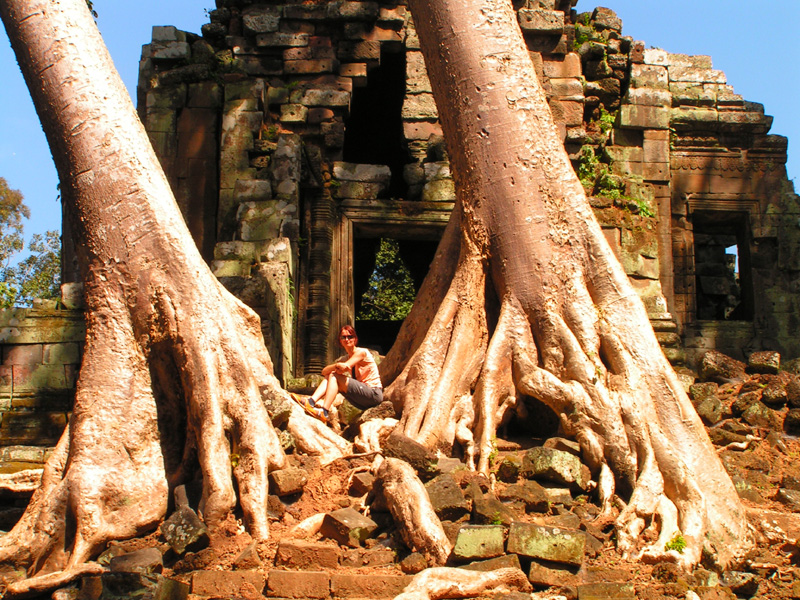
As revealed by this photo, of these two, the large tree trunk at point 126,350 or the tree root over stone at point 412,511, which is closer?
the tree root over stone at point 412,511

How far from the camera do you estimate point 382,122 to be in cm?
1138

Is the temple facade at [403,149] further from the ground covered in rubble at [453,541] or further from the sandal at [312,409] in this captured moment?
the ground covered in rubble at [453,541]

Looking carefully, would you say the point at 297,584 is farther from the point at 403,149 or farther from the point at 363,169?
the point at 403,149

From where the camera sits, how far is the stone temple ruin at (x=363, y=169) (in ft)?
22.9

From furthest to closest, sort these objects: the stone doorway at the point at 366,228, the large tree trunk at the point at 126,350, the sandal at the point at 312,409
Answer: the stone doorway at the point at 366,228 < the sandal at the point at 312,409 < the large tree trunk at the point at 126,350

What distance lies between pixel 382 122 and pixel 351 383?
6763mm

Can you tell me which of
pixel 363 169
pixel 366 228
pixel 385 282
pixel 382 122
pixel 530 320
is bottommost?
pixel 530 320

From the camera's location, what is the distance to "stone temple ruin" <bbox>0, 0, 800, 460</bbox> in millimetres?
6988

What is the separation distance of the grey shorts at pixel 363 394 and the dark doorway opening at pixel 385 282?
320cm

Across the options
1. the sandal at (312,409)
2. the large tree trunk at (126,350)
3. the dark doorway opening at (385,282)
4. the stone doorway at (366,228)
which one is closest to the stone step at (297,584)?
the large tree trunk at (126,350)

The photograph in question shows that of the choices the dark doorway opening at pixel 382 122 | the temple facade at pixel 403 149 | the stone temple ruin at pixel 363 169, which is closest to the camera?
the stone temple ruin at pixel 363 169

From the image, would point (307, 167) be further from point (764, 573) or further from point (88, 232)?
point (764, 573)

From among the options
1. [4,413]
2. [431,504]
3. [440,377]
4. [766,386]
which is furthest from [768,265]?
[4,413]

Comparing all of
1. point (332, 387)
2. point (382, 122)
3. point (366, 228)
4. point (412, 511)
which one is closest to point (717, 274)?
point (382, 122)
